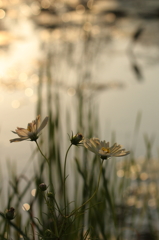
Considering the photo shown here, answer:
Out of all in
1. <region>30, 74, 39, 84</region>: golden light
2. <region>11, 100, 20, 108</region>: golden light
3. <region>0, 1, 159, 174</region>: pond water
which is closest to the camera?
<region>0, 1, 159, 174</region>: pond water

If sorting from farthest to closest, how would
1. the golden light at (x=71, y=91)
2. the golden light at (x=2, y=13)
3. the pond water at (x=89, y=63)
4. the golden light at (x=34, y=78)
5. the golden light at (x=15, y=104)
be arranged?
the golden light at (x=2, y=13) < the golden light at (x=34, y=78) < the golden light at (x=71, y=91) < the golden light at (x=15, y=104) < the pond water at (x=89, y=63)

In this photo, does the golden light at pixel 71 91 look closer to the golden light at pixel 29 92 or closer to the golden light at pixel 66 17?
the golden light at pixel 29 92

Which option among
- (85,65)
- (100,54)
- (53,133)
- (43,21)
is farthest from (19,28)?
(53,133)

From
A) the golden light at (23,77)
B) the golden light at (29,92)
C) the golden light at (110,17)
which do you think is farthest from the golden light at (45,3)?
the golden light at (29,92)

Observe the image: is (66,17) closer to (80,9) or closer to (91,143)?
(80,9)

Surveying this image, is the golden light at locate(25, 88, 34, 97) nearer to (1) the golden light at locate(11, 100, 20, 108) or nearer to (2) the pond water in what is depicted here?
(2) the pond water

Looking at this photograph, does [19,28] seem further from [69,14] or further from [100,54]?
[100,54]

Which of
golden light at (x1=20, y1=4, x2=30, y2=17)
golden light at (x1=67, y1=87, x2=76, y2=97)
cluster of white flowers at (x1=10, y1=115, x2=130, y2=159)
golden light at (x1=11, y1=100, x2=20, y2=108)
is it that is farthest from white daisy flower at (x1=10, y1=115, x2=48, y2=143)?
golden light at (x1=20, y1=4, x2=30, y2=17)

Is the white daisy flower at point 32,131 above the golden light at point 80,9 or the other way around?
the other way around

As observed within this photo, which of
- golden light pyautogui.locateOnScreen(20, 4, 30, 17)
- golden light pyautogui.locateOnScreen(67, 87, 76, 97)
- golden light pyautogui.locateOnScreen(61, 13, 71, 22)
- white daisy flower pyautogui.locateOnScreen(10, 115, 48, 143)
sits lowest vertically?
white daisy flower pyautogui.locateOnScreen(10, 115, 48, 143)
